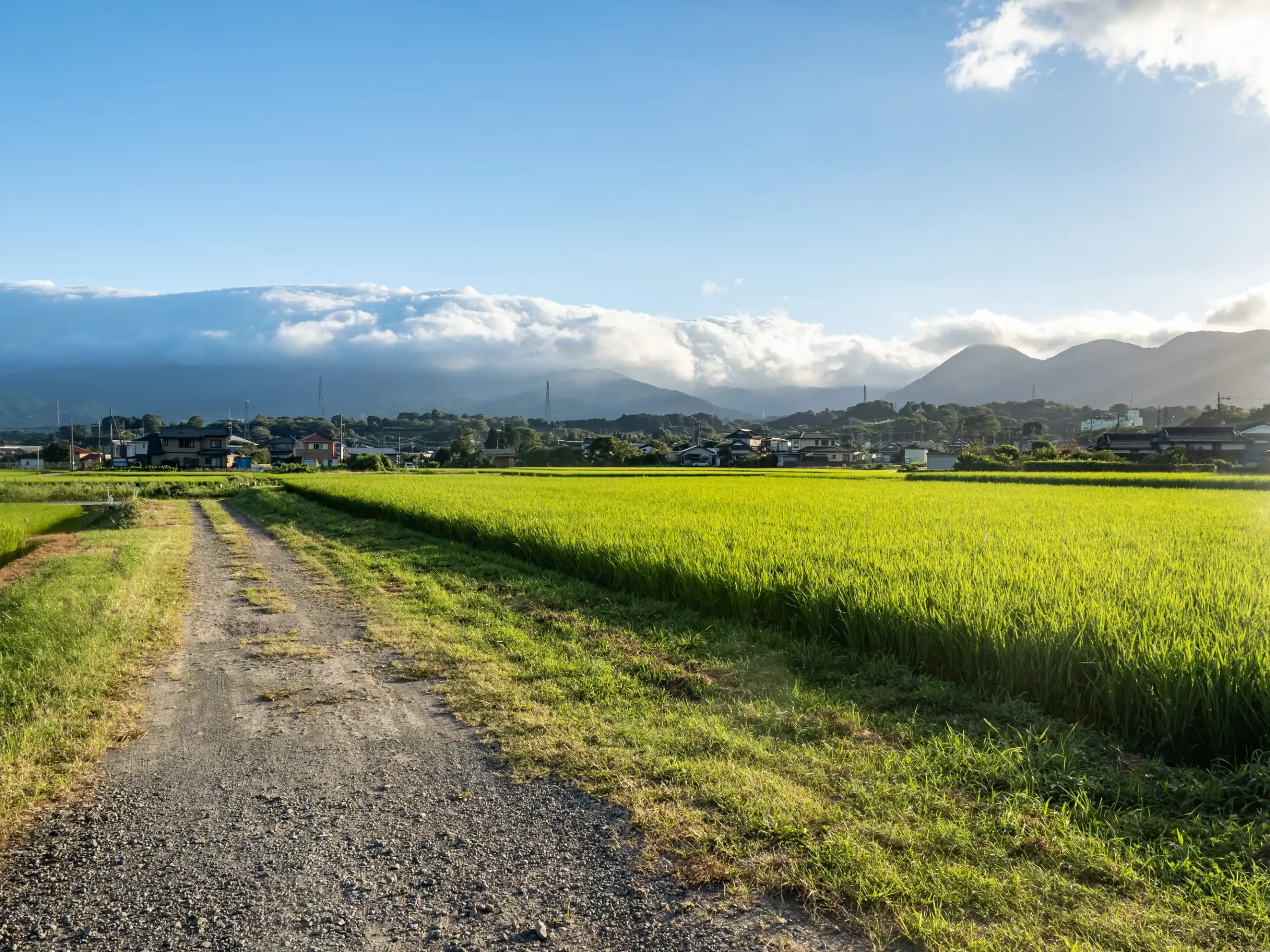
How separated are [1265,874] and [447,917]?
131 inches

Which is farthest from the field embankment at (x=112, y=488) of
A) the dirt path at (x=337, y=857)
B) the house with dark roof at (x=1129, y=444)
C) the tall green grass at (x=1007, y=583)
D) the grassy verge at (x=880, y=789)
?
the house with dark roof at (x=1129, y=444)

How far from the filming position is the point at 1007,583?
6902mm

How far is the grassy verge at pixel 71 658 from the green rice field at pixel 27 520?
5731 millimetres

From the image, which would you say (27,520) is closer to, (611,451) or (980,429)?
(611,451)

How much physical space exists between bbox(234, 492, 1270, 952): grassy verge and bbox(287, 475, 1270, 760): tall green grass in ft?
1.00

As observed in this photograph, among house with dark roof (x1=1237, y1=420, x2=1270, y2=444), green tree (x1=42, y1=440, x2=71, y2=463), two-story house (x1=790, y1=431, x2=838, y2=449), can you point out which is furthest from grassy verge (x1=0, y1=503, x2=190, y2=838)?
green tree (x1=42, y1=440, x2=71, y2=463)

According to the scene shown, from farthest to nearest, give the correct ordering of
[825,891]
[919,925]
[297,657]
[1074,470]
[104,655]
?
[1074,470]
[297,657]
[104,655]
[825,891]
[919,925]

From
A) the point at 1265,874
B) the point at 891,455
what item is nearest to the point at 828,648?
the point at 1265,874

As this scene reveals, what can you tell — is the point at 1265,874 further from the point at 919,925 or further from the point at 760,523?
the point at 760,523

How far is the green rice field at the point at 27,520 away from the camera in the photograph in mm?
16453

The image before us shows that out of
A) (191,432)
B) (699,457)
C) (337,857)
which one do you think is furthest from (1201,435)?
(191,432)

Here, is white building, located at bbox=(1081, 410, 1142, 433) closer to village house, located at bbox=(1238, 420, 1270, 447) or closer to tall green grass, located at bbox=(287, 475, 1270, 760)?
village house, located at bbox=(1238, 420, 1270, 447)

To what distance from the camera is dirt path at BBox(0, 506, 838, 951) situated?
2771 mm

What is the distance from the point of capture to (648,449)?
94125 mm
